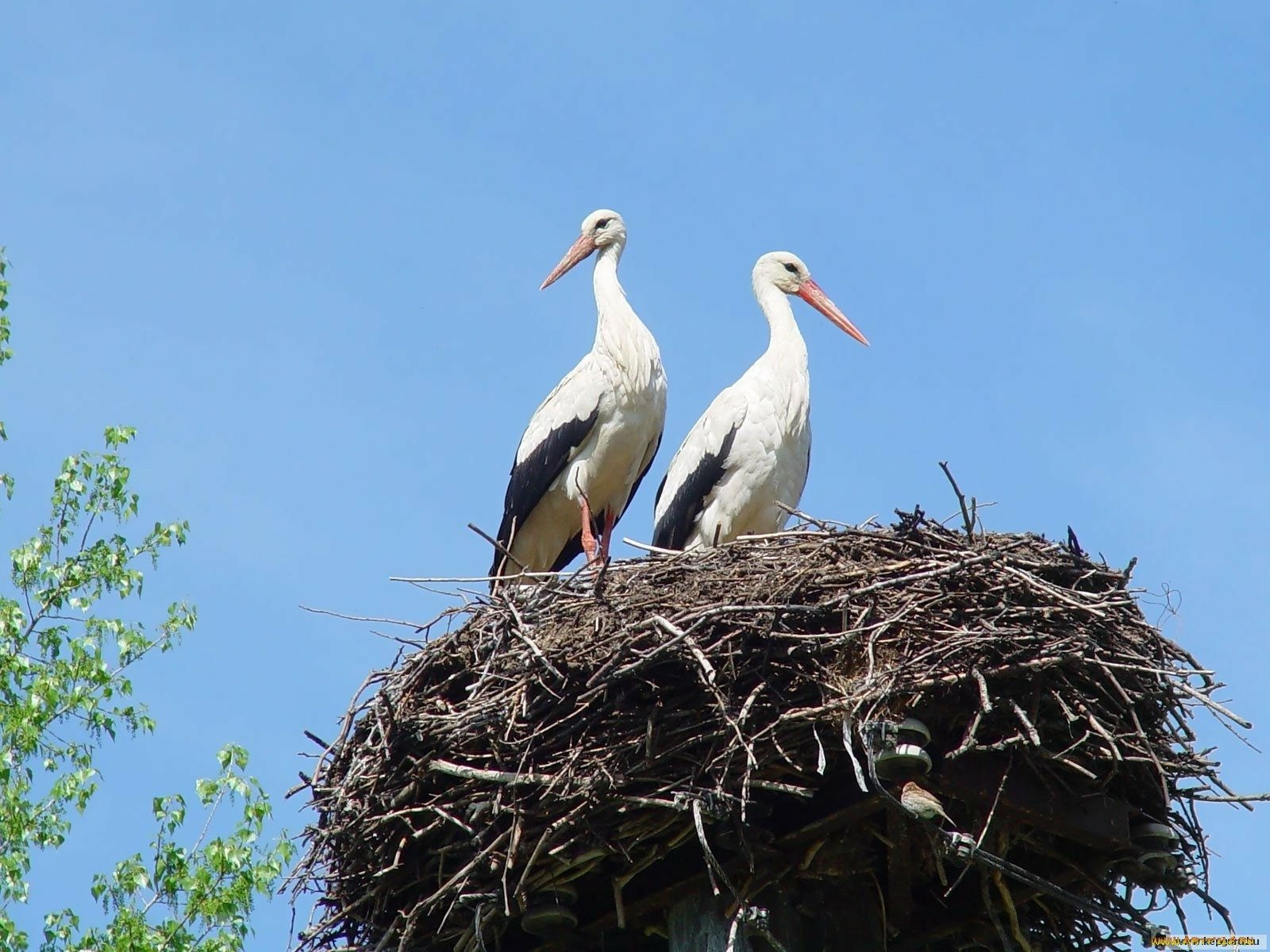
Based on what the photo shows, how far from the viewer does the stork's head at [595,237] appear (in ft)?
32.4

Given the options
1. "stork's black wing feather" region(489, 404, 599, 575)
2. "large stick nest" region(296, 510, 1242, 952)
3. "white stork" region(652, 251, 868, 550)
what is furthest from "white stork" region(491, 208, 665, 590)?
"large stick nest" region(296, 510, 1242, 952)

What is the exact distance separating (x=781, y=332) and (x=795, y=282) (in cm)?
72

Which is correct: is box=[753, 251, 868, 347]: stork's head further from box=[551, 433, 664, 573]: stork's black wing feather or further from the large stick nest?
the large stick nest

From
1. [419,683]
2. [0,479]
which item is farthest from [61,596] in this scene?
[419,683]

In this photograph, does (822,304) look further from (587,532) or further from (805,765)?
(805,765)

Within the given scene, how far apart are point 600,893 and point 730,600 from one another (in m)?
1.01

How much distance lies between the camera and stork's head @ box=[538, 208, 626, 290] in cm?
988

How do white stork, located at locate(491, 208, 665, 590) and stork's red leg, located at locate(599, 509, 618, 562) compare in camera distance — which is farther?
stork's red leg, located at locate(599, 509, 618, 562)

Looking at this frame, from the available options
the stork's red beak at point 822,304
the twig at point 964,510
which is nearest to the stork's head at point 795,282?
the stork's red beak at point 822,304

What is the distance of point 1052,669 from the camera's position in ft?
18.2

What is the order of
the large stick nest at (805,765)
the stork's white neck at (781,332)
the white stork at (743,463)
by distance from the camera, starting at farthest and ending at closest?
the stork's white neck at (781,332)
the white stork at (743,463)
the large stick nest at (805,765)

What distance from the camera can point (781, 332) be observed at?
29.9 feet

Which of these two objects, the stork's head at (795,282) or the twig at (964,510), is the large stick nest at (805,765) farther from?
the stork's head at (795,282)

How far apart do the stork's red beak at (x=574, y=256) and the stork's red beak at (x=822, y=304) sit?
1.11 m
